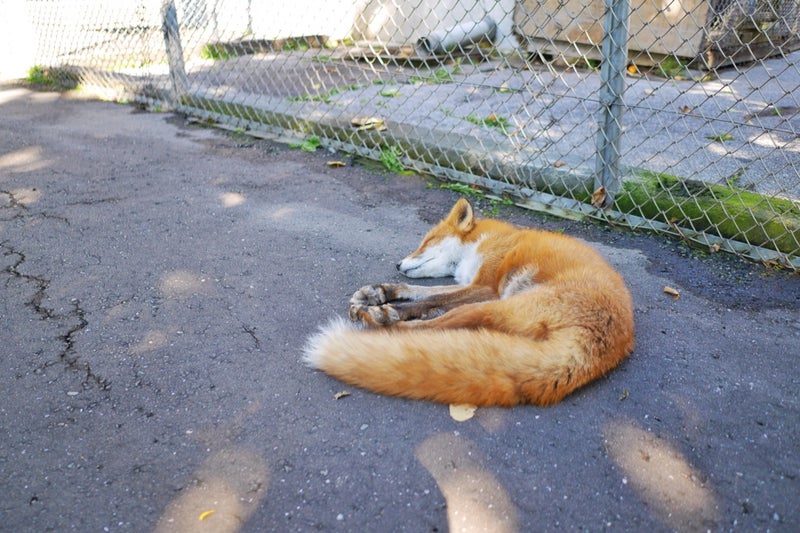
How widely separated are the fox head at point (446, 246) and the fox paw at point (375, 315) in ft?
1.67

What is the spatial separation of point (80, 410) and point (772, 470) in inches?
93.0

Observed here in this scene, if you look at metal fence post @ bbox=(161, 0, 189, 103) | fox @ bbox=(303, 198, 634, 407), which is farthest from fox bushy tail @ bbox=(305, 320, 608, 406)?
metal fence post @ bbox=(161, 0, 189, 103)

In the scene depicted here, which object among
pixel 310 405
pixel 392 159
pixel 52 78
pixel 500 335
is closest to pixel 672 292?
pixel 500 335

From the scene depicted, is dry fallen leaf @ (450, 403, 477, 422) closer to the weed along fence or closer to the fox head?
the fox head

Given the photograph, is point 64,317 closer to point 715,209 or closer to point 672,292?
point 672,292

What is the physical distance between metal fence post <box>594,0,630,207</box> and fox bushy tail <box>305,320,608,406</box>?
5.83ft

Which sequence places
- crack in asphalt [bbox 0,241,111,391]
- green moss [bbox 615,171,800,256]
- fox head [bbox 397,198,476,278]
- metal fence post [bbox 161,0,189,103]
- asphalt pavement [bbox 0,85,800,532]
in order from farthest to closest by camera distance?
1. metal fence post [bbox 161,0,189,103]
2. fox head [bbox 397,198,476,278]
3. green moss [bbox 615,171,800,256]
4. crack in asphalt [bbox 0,241,111,391]
5. asphalt pavement [bbox 0,85,800,532]

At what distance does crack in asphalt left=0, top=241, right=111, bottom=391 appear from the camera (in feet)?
8.07

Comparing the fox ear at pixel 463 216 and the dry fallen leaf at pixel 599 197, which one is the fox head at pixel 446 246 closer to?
the fox ear at pixel 463 216

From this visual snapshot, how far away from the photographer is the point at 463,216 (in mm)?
3473

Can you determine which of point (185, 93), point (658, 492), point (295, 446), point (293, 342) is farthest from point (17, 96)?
point (658, 492)

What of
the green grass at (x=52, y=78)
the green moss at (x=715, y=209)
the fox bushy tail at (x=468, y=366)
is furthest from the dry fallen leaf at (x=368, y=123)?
the green grass at (x=52, y=78)

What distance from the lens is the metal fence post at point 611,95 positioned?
11.3ft

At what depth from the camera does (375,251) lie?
11.9 feet
